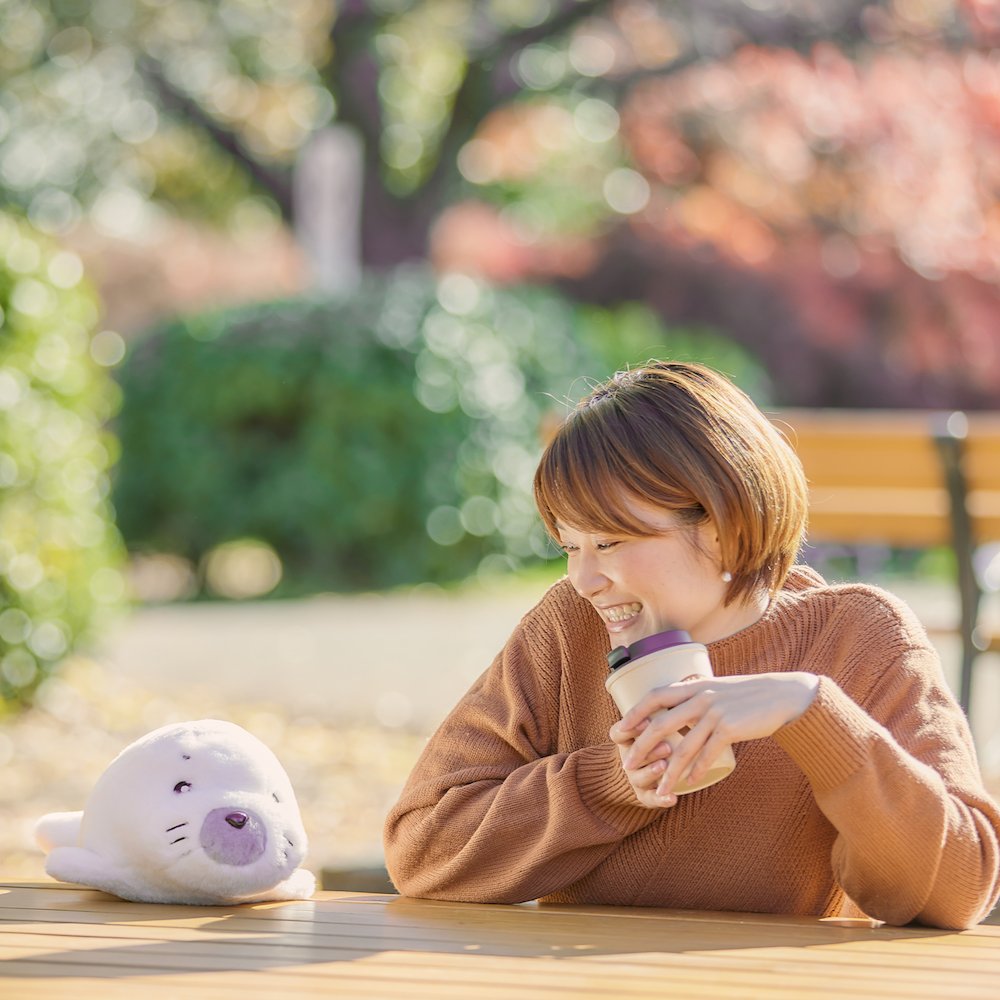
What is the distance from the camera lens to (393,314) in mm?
10805

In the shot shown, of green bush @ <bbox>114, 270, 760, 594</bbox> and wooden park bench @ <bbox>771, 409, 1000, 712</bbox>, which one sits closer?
wooden park bench @ <bbox>771, 409, 1000, 712</bbox>

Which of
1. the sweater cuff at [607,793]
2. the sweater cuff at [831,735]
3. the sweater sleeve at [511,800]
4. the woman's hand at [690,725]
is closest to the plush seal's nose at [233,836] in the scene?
the sweater sleeve at [511,800]

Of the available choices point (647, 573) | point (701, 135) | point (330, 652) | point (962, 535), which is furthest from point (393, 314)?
point (647, 573)

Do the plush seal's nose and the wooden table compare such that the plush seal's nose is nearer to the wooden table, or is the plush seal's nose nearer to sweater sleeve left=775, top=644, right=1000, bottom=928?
the wooden table

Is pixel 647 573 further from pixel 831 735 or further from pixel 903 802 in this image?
pixel 903 802

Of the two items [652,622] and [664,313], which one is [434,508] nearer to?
[664,313]

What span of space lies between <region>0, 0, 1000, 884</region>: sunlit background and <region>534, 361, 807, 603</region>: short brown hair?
2795 mm

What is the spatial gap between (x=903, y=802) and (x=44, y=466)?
486 cm

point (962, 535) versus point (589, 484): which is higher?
point (589, 484)

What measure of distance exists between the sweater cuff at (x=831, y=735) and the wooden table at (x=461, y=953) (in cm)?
19

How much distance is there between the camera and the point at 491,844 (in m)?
Answer: 2.05

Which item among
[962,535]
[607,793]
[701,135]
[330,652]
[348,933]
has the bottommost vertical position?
[330,652]

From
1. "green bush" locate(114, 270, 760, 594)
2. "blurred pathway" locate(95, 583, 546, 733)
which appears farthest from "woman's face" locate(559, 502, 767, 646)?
"green bush" locate(114, 270, 760, 594)

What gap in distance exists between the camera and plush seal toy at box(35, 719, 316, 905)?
6.71 ft
